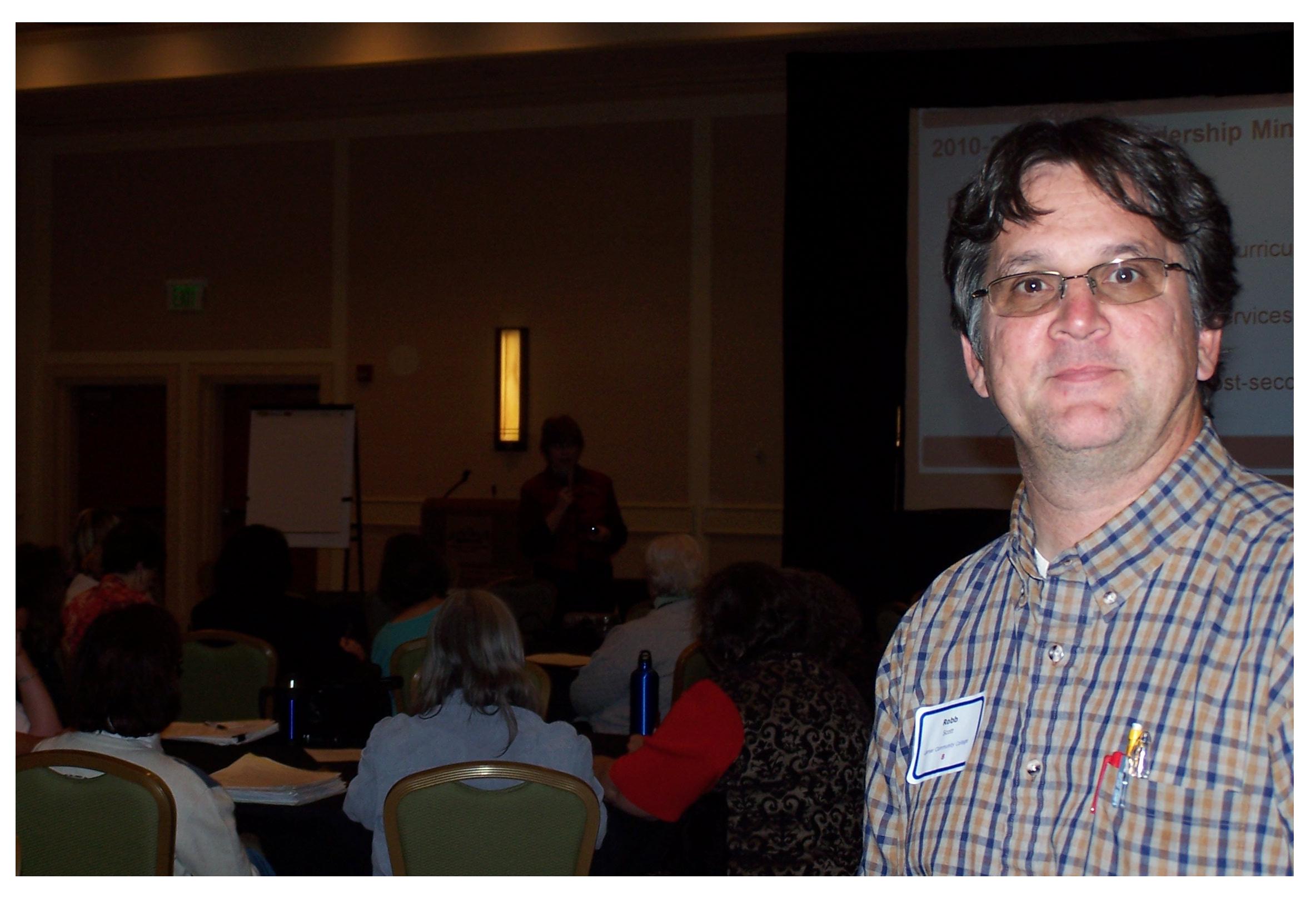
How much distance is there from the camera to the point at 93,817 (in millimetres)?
2221

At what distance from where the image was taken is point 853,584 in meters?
6.74

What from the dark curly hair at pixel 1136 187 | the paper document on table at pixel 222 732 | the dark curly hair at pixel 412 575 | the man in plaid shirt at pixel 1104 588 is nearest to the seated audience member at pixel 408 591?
the dark curly hair at pixel 412 575

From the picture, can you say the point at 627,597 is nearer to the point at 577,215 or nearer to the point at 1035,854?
the point at 577,215

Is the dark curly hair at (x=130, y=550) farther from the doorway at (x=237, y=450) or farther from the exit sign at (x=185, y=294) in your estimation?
the exit sign at (x=185, y=294)

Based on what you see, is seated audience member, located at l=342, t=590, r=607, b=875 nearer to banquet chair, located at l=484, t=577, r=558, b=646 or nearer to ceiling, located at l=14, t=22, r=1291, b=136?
banquet chair, located at l=484, t=577, r=558, b=646

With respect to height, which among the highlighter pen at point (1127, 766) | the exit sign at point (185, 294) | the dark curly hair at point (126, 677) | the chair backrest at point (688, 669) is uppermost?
the exit sign at point (185, 294)

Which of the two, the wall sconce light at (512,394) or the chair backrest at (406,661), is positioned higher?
the wall sconce light at (512,394)

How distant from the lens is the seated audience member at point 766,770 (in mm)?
2557

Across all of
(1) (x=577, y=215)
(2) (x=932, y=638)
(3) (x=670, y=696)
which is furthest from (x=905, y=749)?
(1) (x=577, y=215)

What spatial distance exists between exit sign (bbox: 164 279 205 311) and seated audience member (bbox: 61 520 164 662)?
522 centimetres

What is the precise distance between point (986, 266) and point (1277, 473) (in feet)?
17.5

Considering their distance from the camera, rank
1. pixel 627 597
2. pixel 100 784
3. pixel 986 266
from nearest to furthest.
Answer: pixel 986 266
pixel 100 784
pixel 627 597

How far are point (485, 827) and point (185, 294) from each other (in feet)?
25.1

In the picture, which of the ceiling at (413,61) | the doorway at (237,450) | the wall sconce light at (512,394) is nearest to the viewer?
the ceiling at (413,61)
